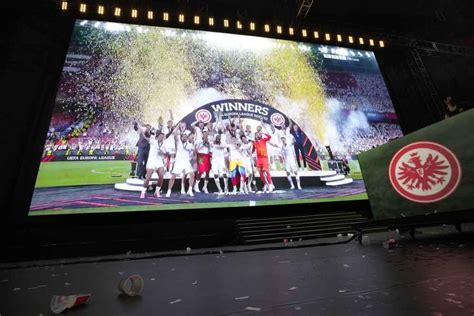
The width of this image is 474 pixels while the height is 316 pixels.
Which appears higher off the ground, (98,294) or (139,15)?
(139,15)

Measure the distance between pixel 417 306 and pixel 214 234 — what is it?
5858 mm

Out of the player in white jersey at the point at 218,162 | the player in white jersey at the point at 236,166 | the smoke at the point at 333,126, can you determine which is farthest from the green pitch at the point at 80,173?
the smoke at the point at 333,126

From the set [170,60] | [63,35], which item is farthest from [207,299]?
[63,35]

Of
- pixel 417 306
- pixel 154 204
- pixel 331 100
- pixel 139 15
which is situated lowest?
pixel 417 306

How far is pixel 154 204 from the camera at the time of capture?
21.2ft

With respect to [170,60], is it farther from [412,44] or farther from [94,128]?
[412,44]

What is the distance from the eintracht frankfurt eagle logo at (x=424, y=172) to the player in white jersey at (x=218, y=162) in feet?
14.4

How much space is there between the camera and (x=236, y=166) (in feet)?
24.5

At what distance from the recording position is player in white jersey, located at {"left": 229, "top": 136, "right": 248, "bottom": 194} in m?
7.34

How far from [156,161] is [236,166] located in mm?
2065

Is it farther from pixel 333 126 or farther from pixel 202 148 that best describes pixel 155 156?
pixel 333 126

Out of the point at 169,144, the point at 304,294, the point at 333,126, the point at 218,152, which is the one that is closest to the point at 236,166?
the point at 218,152

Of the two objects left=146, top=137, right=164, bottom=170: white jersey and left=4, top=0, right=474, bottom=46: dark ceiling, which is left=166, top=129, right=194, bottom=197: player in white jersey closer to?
left=146, top=137, right=164, bottom=170: white jersey

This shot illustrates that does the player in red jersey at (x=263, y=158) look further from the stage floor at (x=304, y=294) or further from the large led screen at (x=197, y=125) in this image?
the stage floor at (x=304, y=294)
